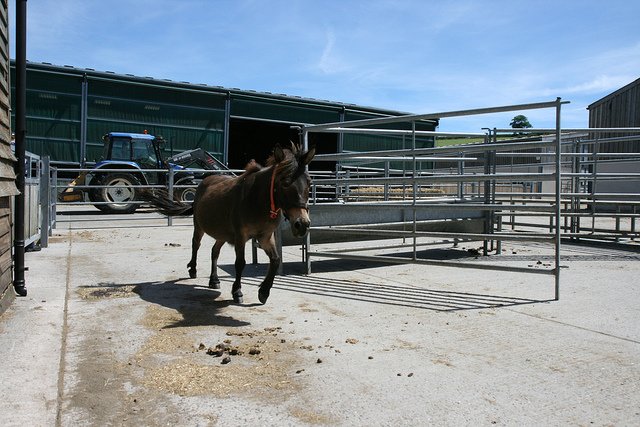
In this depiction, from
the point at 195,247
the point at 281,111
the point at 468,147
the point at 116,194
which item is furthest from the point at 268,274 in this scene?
the point at 281,111

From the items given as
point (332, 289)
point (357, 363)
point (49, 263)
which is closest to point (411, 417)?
point (357, 363)

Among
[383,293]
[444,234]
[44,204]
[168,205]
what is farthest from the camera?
[44,204]

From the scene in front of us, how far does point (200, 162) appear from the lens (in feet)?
68.6

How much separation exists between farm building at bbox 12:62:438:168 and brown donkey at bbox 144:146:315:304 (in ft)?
35.1

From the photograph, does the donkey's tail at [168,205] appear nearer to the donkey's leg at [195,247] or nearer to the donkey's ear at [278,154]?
the donkey's leg at [195,247]

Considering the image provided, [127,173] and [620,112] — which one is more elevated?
[620,112]

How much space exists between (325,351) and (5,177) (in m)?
3.28

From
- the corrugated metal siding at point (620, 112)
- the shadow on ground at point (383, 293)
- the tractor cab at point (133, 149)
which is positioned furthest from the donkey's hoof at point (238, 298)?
the corrugated metal siding at point (620, 112)

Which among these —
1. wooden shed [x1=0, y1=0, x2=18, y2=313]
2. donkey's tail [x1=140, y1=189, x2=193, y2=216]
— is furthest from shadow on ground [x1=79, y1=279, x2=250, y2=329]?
donkey's tail [x1=140, y1=189, x2=193, y2=216]

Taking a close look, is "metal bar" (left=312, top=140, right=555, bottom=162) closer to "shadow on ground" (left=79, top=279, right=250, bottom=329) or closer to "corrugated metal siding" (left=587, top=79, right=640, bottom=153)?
"shadow on ground" (left=79, top=279, right=250, bottom=329)

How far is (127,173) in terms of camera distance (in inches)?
712

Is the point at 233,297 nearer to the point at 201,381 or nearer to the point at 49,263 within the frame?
the point at 201,381

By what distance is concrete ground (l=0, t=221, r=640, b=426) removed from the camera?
9.42 ft

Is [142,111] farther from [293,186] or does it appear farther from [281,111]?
[293,186]
